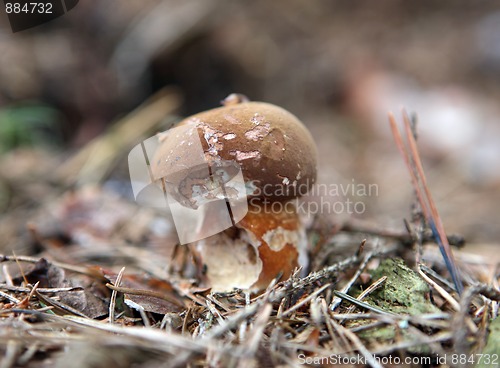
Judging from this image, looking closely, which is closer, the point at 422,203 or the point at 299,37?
the point at 422,203

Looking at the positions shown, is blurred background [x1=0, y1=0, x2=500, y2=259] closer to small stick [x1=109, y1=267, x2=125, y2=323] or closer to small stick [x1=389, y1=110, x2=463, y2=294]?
small stick [x1=389, y1=110, x2=463, y2=294]

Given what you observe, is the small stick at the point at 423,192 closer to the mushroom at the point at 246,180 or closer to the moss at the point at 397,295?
the moss at the point at 397,295

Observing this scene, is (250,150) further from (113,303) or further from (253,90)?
(253,90)

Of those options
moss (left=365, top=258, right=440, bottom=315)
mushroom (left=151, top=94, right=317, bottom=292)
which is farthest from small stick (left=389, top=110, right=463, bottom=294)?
mushroom (left=151, top=94, right=317, bottom=292)

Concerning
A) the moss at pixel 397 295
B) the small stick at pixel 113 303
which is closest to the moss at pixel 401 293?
the moss at pixel 397 295

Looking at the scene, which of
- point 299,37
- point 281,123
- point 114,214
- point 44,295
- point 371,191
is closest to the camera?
point 44,295

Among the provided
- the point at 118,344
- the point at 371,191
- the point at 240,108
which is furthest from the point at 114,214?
the point at 371,191

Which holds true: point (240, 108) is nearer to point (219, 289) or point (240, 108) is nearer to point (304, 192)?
point (304, 192)
